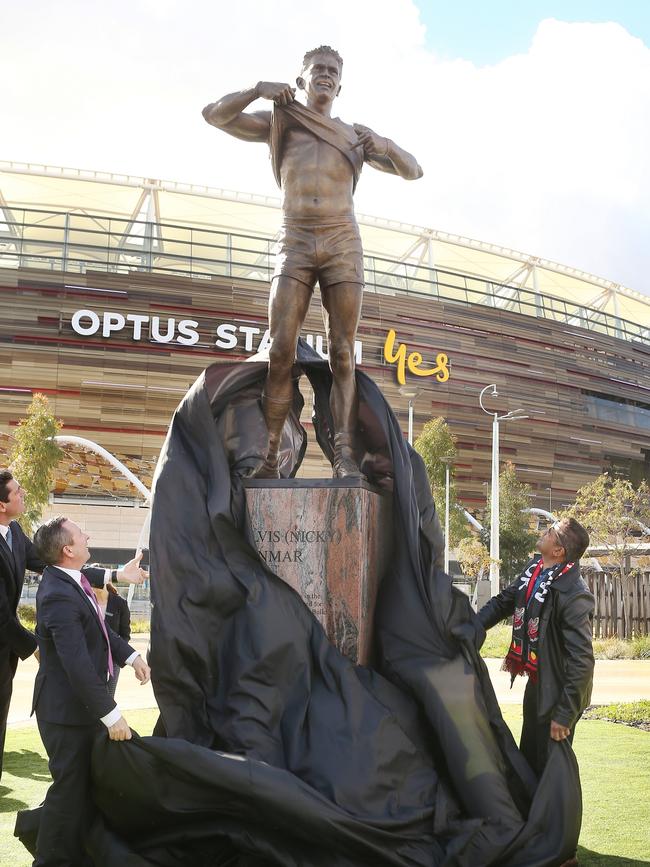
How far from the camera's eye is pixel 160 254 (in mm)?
41156

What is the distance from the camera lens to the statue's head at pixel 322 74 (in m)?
5.70

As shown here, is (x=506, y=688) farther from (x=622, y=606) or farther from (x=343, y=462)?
(x=343, y=462)

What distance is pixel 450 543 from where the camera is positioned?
113ft

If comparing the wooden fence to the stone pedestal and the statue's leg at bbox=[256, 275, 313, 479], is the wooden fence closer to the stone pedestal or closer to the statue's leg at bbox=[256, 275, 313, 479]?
the statue's leg at bbox=[256, 275, 313, 479]

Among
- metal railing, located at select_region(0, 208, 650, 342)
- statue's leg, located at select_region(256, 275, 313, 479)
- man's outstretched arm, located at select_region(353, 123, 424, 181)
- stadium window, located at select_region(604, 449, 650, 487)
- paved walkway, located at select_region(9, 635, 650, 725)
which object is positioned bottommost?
paved walkway, located at select_region(9, 635, 650, 725)

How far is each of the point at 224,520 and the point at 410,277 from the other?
40799 mm

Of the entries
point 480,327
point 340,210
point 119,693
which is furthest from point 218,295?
point 340,210

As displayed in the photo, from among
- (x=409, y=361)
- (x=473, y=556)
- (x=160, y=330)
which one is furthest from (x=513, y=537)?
(x=160, y=330)

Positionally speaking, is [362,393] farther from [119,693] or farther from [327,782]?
[119,693]

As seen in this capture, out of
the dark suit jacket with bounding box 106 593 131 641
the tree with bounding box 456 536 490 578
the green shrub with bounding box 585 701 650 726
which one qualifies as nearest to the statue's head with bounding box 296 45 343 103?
the dark suit jacket with bounding box 106 593 131 641

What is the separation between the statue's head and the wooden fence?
1733cm

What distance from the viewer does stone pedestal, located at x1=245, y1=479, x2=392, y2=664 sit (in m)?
5.04

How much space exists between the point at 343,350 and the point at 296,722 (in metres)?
2.25

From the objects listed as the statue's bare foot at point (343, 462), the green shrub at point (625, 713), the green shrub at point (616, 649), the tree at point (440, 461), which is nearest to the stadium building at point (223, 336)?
the tree at point (440, 461)
